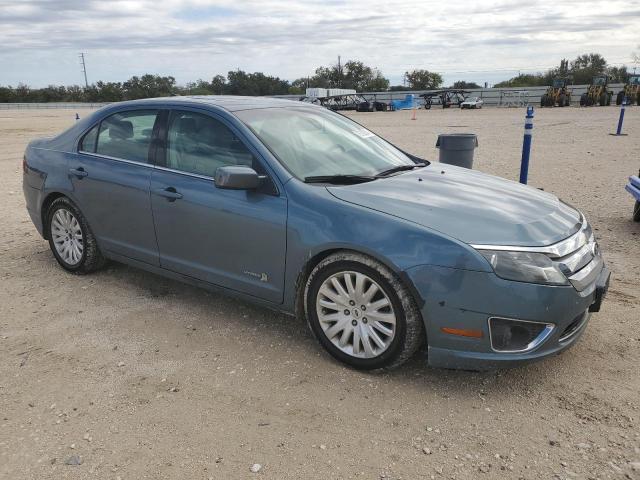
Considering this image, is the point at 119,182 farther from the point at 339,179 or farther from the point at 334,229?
the point at 334,229

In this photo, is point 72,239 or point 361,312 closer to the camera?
point 361,312

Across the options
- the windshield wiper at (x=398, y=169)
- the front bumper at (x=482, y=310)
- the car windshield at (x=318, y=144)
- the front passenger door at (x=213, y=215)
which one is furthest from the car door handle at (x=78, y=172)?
the front bumper at (x=482, y=310)

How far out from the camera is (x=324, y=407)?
118 inches

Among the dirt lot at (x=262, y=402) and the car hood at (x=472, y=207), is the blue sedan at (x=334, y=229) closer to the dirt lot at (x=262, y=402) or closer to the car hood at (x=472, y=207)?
the car hood at (x=472, y=207)

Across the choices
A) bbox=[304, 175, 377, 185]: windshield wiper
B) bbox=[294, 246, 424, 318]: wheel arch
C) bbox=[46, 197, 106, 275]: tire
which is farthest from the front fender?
bbox=[46, 197, 106, 275]: tire

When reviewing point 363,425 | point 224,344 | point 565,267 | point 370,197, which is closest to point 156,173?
point 224,344

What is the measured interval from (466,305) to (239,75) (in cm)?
9001

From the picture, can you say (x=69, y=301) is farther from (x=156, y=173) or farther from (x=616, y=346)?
(x=616, y=346)

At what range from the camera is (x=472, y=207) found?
328 centimetres

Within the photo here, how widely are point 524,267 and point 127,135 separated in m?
3.25

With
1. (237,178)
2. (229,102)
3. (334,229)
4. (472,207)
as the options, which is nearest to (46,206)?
(229,102)

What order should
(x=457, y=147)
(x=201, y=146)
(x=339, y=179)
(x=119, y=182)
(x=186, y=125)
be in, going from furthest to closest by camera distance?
(x=457, y=147) → (x=119, y=182) → (x=186, y=125) → (x=201, y=146) → (x=339, y=179)

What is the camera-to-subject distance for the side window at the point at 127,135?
4.31 meters

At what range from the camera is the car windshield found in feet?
12.3
